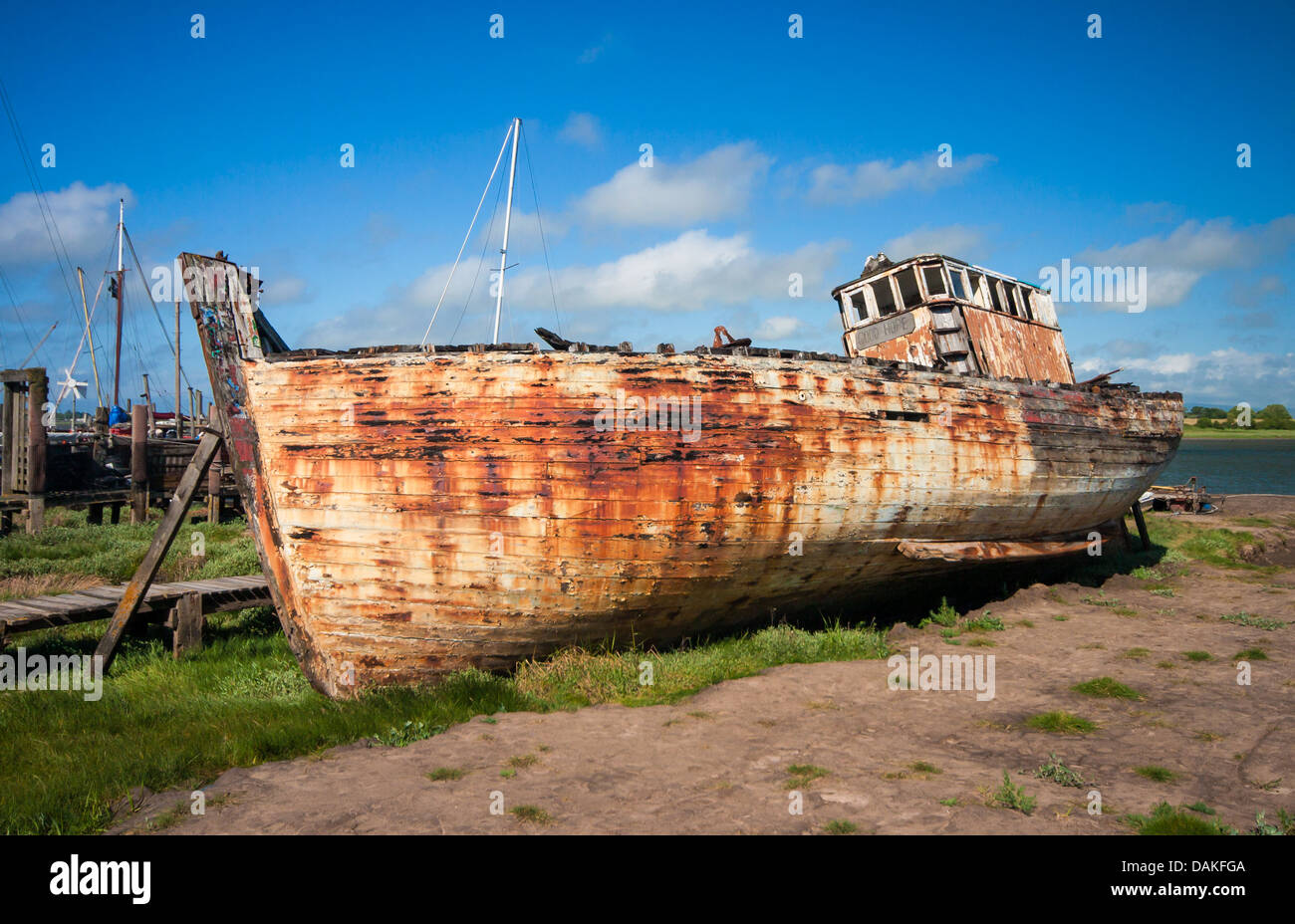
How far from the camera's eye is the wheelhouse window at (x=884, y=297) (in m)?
12.2

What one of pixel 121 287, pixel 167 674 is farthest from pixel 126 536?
pixel 121 287

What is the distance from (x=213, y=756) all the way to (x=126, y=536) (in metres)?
11.3

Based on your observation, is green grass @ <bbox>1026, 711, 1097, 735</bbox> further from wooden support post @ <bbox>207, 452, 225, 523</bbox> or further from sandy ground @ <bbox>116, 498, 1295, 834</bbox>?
wooden support post @ <bbox>207, 452, 225, 523</bbox>

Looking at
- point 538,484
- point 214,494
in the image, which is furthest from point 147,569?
point 214,494

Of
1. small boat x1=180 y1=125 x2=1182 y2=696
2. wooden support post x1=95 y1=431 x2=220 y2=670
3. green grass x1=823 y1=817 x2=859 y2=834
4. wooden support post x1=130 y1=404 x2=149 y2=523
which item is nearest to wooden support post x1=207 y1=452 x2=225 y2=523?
wooden support post x1=130 y1=404 x2=149 y2=523

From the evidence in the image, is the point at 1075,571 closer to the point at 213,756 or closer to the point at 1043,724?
the point at 1043,724

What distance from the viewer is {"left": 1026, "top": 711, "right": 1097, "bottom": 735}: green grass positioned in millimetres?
5793

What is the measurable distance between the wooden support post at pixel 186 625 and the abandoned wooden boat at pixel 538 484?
2.46m

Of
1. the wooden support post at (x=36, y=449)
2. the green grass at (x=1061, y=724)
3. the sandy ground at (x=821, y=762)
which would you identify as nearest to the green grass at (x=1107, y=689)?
the sandy ground at (x=821, y=762)

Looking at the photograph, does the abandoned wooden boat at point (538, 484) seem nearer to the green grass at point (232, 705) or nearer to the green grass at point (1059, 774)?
the green grass at point (232, 705)

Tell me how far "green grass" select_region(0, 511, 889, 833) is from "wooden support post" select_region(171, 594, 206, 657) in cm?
14

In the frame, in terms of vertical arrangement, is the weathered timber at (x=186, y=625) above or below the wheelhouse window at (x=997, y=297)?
below

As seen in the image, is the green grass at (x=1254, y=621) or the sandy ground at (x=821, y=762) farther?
the green grass at (x=1254, y=621)

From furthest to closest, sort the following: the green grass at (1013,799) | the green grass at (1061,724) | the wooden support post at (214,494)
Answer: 1. the wooden support post at (214,494)
2. the green grass at (1061,724)
3. the green grass at (1013,799)
